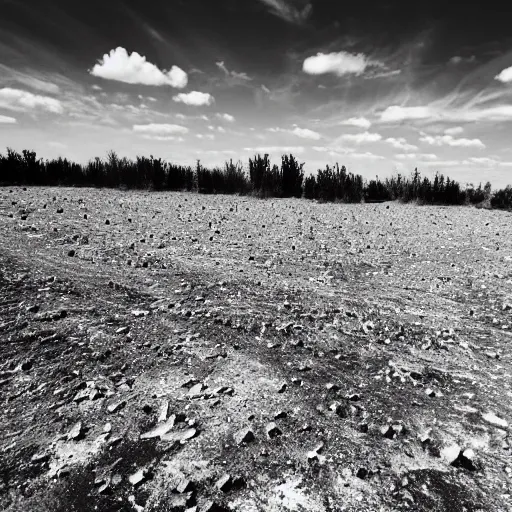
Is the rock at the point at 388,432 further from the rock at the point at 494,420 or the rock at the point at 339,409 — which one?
the rock at the point at 494,420

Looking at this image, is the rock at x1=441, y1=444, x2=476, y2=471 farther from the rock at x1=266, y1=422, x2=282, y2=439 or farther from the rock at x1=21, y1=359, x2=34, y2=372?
the rock at x1=21, y1=359, x2=34, y2=372

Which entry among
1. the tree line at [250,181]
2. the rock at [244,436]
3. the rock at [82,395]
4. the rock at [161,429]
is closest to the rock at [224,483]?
the rock at [244,436]

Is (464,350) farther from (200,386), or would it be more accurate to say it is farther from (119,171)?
(119,171)

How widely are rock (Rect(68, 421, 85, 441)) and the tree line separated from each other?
13406mm

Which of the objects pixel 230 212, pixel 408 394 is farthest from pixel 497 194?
pixel 408 394

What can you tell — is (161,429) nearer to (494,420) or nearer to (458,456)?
(458,456)

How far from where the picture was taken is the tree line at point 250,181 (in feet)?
50.1

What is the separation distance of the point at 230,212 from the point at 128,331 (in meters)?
7.11

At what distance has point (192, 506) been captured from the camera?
1.97 m

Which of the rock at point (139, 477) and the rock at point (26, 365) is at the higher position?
the rock at point (26, 365)

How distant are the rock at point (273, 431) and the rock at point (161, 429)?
64cm

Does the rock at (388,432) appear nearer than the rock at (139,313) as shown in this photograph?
Yes

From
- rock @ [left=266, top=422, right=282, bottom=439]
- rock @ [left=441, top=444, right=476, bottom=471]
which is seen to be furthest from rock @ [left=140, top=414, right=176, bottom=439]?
rock @ [left=441, top=444, right=476, bottom=471]

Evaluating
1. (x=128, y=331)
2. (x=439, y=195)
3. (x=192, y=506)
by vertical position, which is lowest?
(x=192, y=506)
